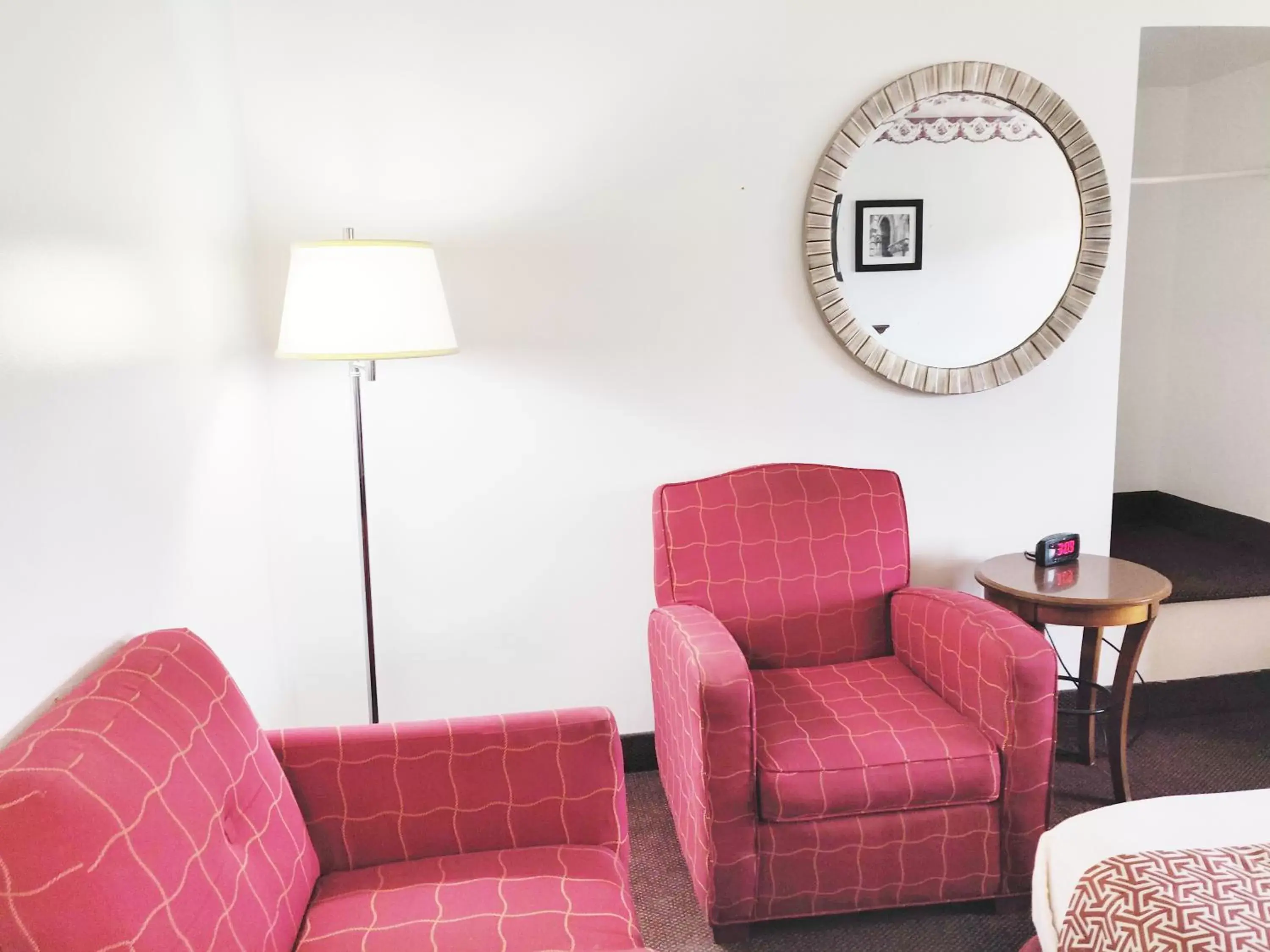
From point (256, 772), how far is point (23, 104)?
102 centimetres

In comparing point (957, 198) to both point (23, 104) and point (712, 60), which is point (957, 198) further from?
point (23, 104)

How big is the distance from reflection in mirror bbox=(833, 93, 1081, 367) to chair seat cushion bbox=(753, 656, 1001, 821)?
3.61ft

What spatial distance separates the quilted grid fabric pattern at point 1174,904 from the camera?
1.31 m

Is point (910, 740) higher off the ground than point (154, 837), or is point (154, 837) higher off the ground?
point (154, 837)

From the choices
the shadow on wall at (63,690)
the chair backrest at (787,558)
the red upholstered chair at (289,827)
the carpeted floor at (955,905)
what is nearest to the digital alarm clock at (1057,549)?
the chair backrest at (787,558)

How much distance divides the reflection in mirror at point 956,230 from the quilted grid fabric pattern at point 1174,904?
1.58 meters

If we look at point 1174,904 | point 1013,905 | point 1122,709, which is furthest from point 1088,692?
point 1174,904

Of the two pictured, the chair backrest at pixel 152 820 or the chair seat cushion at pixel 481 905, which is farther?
the chair seat cushion at pixel 481 905

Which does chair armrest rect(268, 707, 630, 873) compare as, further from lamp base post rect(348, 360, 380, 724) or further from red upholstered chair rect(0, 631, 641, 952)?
lamp base post rect(348, 360, 380, 724)

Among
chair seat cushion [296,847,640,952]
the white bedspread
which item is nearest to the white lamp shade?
chair seat cushion [296,847,640,952]

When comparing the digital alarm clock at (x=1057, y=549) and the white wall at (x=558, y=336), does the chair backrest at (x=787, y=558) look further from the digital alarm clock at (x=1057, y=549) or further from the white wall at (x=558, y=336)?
the digital alarm clock at (x=1057, y=549)

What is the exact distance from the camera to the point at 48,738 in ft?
3.91

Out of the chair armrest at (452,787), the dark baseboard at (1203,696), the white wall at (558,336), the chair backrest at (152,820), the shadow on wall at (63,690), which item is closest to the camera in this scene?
the chair backrest at (152,820)

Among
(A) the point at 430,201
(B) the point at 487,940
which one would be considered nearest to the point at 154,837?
(B) the point at 487,940
